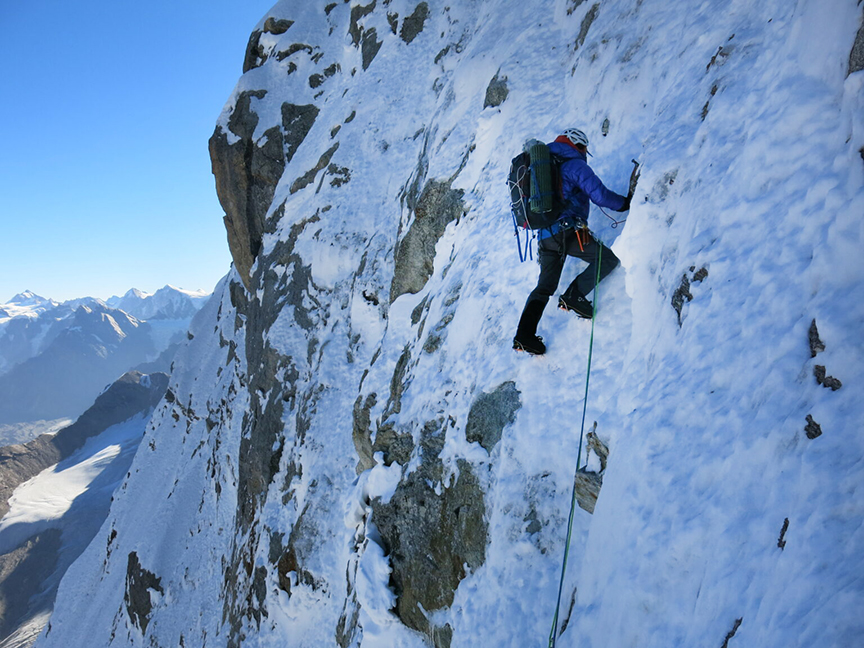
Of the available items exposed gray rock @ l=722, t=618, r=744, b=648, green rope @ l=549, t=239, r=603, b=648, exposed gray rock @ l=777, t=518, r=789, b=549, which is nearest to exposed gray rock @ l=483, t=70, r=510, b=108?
green rope @ l=549, t=239, r=603, b=648

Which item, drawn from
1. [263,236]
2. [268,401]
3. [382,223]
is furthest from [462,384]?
[263,236]

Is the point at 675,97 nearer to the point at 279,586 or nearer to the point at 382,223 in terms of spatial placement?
the point at 382,223

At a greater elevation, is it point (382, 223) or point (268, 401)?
point (382, 223)

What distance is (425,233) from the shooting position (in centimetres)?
1086

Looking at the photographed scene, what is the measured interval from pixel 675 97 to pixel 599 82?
8.46 ft

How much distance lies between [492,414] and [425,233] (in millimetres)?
5966

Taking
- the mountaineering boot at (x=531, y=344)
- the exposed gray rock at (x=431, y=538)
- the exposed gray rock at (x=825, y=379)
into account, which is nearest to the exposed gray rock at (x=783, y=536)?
the exposed gray rock at (x=825, y=379)

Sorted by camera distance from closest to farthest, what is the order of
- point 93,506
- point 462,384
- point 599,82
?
point 462,384 → point 599,82 → point 93,506

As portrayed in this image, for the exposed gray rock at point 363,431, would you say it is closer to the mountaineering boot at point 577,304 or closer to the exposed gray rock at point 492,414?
the exposed gray rock at point 492,414

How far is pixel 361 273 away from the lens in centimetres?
1452

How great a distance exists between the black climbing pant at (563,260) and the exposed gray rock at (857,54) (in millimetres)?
2599

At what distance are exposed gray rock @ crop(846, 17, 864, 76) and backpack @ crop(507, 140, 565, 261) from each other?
2636 mm

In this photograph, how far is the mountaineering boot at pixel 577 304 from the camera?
5.34 metres

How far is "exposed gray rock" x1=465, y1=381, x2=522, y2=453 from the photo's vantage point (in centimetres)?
579
